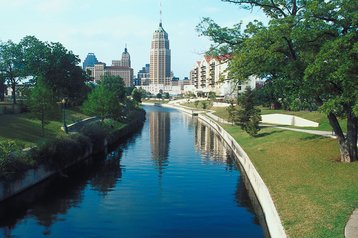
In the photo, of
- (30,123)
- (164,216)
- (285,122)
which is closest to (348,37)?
(164,216)

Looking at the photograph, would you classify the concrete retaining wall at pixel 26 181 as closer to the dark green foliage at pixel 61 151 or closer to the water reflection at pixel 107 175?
the dark green foliage at pixel 61 151

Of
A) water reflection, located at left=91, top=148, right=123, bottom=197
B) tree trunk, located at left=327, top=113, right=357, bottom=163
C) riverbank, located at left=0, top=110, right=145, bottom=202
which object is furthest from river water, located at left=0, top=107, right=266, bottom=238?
tree trunk, located at left=327, top=113, right=357, bottom=163

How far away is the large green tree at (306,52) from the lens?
26.1 metres

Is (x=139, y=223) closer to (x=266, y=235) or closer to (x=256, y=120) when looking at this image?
(x=266, y=235)

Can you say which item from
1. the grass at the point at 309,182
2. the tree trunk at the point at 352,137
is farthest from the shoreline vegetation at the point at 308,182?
the tree trunk at the point at 352,137

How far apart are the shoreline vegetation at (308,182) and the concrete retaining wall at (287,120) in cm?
1565

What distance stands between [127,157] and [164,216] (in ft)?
79.6

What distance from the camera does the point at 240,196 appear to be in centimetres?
3142

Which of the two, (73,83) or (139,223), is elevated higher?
(73,83)

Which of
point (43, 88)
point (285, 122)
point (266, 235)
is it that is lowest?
point (266, 235)

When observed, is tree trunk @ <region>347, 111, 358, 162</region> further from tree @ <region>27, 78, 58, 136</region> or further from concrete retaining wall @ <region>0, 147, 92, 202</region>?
tree @ <region>27, 78, 58, 136</region>

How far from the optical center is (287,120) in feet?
224

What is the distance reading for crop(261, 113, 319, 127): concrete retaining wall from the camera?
200 ft

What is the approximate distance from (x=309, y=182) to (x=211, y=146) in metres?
33.2
